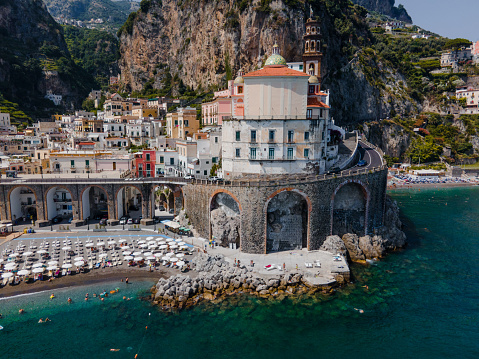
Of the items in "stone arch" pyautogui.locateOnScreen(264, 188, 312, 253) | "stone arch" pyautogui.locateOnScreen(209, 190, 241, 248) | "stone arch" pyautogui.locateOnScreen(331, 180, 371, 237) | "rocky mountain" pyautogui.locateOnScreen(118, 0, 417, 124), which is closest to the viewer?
"stone arch" pyautogui.locateOnScreen(264, 188, 312, 253)

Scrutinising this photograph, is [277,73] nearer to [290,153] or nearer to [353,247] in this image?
[290,153]

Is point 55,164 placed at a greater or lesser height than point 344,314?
greater

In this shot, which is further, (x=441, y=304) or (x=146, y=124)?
(x=146, y=124)

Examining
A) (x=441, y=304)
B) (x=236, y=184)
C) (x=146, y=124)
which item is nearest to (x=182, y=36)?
(x=146, y=124)

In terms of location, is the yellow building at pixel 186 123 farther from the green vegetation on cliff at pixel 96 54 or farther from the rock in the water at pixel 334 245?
the green vegetation on cliff at pixel 96 54

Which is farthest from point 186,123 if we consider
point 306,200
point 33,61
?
point 33,61

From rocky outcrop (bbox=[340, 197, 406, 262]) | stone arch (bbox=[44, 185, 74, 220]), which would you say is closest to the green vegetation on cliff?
stone arch (bbox=[44, 185, 74, 220])

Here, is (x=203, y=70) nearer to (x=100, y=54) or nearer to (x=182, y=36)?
(x=182, y=36)

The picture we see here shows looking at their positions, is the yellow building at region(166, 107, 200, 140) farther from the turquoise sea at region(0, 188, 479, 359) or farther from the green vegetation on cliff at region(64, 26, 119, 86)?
the green vegetation on cliff at region(64, 26, 119, 86)
